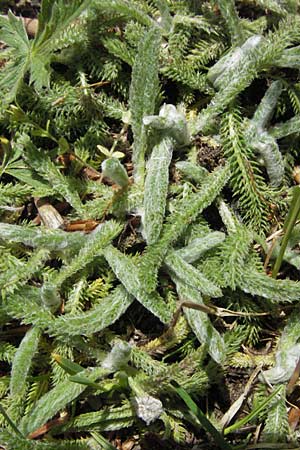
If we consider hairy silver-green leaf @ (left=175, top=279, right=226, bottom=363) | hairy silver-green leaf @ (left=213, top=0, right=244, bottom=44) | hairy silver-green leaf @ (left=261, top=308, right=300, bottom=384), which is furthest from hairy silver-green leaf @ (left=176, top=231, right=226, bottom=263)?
hairy silver-green leaf @ (left=213, top=0, right=244, bottom=44)

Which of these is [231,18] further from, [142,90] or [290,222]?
[290,222]

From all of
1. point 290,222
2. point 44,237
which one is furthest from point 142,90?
point 290,222

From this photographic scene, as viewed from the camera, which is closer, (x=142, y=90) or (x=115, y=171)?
(x=115, y=171)

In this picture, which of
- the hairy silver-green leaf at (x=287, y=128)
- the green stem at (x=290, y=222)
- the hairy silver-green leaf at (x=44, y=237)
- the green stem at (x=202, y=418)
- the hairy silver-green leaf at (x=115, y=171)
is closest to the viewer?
the green stem at (x=290, y=222)

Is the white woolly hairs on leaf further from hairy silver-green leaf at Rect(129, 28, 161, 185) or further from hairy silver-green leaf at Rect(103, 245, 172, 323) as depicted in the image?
hairy silver-green leaf at Rect(129, 28, 161, 185)

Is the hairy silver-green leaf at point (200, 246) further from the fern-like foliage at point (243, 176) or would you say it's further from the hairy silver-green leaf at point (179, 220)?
the fern-like foliage at point (243, 176)

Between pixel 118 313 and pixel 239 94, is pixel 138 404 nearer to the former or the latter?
pixel 118 313

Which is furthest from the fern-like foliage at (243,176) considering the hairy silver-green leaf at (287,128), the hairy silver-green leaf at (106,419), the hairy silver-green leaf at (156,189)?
the hairy silver-green leaf at (106,419)

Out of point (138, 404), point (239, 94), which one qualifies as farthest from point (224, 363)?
point (239, 94)
